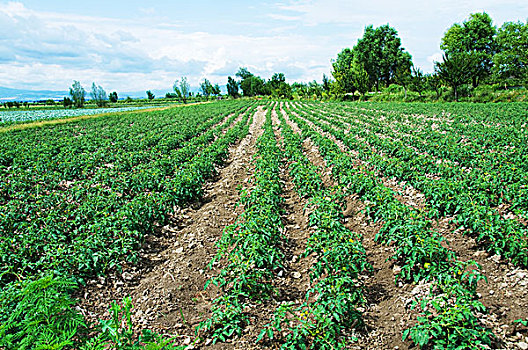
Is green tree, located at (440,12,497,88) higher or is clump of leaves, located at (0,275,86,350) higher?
green tree, located at (440,12,497,88)

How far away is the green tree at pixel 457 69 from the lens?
36938 millimetres

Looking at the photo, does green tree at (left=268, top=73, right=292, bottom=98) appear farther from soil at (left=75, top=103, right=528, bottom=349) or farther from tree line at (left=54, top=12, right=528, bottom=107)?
soil at (left=75, top=103, right=528, bottom=349)

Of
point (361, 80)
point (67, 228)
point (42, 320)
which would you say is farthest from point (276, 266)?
point (361, 80)

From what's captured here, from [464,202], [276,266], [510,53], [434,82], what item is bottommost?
[276,266]

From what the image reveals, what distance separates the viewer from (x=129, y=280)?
17.5 feet

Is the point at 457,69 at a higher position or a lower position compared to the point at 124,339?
higher

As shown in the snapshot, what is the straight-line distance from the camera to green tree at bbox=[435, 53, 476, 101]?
1454 inches

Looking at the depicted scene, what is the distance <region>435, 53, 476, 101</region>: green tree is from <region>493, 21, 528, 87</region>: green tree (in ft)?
54.4

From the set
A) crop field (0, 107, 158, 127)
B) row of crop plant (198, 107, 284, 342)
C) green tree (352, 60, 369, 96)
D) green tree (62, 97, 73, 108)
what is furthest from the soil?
green tree (62, 97, 73, 108)

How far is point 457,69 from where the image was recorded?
37.0 metres

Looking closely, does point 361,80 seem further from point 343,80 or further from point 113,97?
point 113,97

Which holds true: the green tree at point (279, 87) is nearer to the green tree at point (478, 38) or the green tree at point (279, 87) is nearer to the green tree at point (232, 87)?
the green tree at point (232, 87)

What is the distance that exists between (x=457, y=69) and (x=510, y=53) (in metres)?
20.7

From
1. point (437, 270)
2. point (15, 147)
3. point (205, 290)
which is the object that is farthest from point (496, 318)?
point (15, 147)
